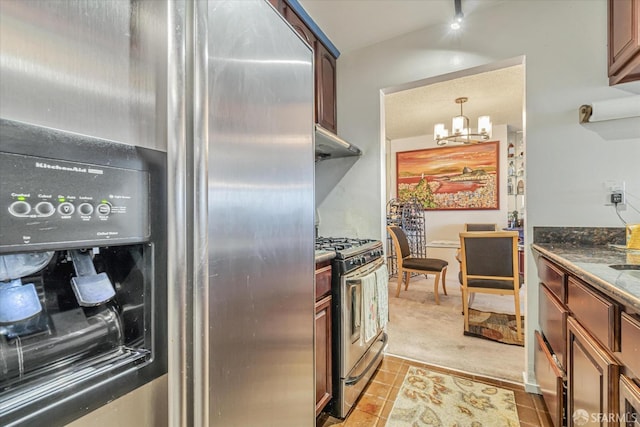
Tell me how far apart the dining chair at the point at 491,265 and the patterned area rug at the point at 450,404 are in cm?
87

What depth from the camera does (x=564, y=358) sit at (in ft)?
4.02

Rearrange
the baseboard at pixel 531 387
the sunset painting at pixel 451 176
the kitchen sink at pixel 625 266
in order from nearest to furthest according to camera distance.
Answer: the kitchen sink at pixel 625 266 → the baseboard at pixel 531 387 → the sunset painting at pixel 451 176

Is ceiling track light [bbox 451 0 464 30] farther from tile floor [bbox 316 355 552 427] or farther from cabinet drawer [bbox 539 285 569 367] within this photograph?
tile floor [bbox 316 355 552 427]

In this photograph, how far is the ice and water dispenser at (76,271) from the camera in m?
0.42

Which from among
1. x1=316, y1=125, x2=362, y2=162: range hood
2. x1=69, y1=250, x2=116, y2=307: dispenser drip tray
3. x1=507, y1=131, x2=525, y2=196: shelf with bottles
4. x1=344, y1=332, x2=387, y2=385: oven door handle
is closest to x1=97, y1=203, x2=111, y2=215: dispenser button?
x1=69, y1=250, x2=116, y2=307: dispenser drip tray

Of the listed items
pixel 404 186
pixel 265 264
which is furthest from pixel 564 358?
pixel 404 186

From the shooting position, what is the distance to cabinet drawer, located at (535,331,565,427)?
1.25m

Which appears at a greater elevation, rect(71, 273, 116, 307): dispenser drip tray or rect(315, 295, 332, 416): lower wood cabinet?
rect(71, 273, 116, 307): dispenser drip tray

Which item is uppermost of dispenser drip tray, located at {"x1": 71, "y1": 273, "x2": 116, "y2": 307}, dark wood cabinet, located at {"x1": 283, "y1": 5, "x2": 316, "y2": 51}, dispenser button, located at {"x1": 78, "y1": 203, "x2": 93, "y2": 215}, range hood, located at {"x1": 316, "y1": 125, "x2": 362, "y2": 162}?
dark wood cabinet, located at {"x1": 283, "y1": 5, "x2": 316, "y2": 51}

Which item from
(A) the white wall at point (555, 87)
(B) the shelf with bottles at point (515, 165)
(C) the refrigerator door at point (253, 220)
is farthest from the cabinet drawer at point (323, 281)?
(B) the shelf with bottles at point (515, 165)

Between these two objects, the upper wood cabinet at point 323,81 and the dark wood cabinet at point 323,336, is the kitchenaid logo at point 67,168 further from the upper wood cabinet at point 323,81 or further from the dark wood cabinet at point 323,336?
the upper wood cabinet at point 323,81

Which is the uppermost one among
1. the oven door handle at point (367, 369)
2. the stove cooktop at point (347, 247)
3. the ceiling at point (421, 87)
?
the ceiling at point (421, 87)

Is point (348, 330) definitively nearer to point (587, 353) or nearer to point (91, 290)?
point (587, 353)

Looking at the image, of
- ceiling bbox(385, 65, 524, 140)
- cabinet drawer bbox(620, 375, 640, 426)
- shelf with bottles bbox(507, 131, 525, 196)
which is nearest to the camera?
cabinet drawer bbox(620, 375, 640, 426)
